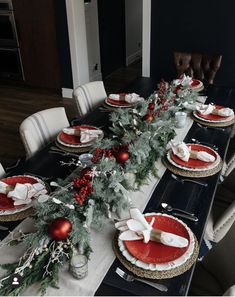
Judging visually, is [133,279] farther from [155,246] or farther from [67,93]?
[67,93]

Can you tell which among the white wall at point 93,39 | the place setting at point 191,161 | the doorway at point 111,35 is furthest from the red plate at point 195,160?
the doorway at point 111,35

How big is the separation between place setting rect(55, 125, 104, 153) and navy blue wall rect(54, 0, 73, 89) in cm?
284

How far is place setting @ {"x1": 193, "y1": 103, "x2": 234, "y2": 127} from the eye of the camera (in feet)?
6.61

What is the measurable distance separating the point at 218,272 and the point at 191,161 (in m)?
0.53

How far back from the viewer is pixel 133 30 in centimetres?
612

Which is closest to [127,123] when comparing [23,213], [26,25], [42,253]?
[23,213]

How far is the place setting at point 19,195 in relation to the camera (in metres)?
1.28

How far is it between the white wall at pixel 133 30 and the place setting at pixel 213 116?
13.9 feet

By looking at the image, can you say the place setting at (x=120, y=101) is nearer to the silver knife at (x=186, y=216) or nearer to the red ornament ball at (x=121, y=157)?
the red ornament ball at (x=121, y=157)

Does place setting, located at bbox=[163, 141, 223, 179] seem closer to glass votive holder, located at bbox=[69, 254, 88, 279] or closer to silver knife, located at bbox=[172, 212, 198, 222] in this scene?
silver knife, located at bbox=[172, 212, 198, 222]

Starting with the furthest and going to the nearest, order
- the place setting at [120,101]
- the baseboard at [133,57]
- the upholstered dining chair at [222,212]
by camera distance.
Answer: the baseboard at [133,57] < the place setting at [120,101] < the upholstered dining chair at [222,212]

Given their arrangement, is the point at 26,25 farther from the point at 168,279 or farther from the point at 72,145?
the point at 168,279

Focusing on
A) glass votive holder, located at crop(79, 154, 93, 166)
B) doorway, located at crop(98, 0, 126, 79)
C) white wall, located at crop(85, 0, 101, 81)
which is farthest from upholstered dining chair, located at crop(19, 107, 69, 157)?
doorway, located at crop(98, 0, 126, 79)

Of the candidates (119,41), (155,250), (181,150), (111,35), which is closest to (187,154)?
(181,150)
